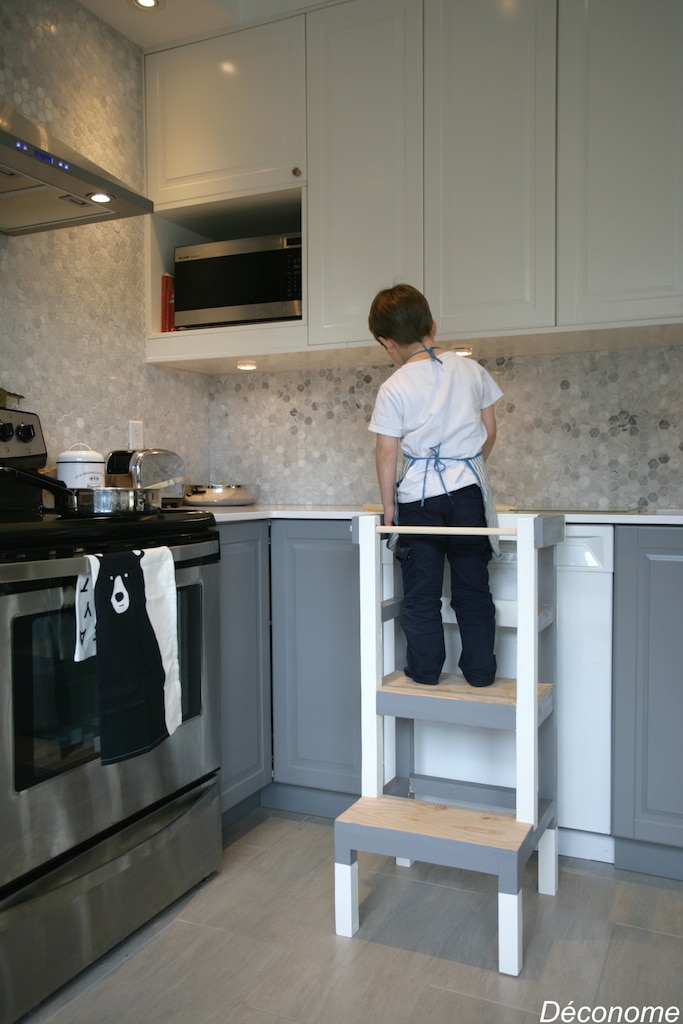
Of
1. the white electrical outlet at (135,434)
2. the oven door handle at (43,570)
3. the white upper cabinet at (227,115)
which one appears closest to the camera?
the oven door handle at (43,570)

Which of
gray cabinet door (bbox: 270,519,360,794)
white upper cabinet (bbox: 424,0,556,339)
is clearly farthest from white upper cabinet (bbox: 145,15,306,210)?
gray cabinet door (bbox: 270,519,360,794)

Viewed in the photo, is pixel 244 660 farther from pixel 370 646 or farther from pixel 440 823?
pixel 440 823

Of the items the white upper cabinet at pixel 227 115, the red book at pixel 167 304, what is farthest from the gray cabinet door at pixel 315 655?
the white upper cabinet at pixel 227 115

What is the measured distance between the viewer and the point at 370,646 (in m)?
1.77

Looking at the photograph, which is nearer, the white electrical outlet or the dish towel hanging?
the dish towel hanging

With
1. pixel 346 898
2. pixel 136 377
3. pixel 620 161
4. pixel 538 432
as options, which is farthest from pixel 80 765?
pixel 620 161

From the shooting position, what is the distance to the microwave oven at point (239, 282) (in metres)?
2.54

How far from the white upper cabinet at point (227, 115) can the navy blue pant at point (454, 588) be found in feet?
4.08

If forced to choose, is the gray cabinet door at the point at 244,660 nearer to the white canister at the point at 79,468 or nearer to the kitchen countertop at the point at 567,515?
the kitchen countertop at the point at 567,515

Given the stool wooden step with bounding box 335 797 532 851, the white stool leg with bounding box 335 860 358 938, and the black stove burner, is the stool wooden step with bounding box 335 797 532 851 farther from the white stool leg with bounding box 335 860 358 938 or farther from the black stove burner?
the black stove burner

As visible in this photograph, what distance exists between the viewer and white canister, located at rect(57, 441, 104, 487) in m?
2.09

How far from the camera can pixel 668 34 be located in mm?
2031

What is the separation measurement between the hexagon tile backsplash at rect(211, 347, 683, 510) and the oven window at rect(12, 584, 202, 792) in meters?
1.39

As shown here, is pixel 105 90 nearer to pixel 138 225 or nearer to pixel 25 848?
pixel 138 225
